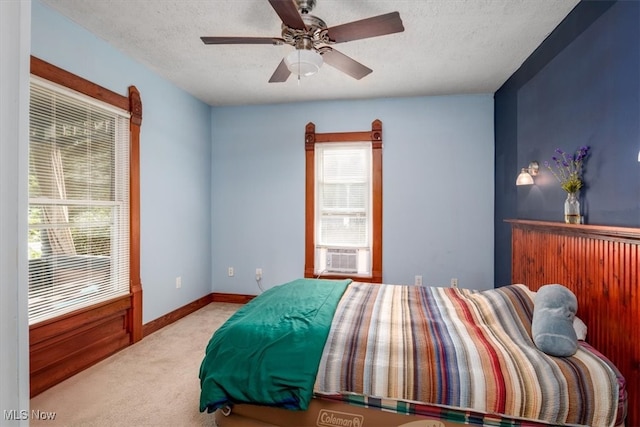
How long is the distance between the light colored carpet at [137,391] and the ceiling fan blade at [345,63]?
8.11 ft

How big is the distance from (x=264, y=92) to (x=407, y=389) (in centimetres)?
339

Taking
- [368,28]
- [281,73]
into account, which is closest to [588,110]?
[368,28]

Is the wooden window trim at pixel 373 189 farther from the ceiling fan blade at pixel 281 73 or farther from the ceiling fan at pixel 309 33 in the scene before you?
the ceiling fan at pixel 309 33

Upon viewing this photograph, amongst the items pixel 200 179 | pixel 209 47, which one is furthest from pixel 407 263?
pixel 209 47

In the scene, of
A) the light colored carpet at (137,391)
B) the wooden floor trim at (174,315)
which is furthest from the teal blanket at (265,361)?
the wooden floor trim at (174,315)

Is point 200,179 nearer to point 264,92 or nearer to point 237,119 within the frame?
point 237,119

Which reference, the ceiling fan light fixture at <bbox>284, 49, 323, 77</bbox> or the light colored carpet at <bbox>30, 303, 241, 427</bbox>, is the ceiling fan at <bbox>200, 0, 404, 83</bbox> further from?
the light colored carpet at <bbox>30, 303, 241, 427</bbox>

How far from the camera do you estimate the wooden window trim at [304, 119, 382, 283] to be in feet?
13.0

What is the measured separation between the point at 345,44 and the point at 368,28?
934mm

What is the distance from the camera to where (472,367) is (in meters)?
1.53

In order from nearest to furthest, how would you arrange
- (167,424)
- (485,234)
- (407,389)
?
(407,389) < (167,424) < (485,234)

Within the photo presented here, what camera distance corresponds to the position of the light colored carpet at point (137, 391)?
195 cm

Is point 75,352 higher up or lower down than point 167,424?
higher up

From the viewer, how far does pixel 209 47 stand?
2752 mm
